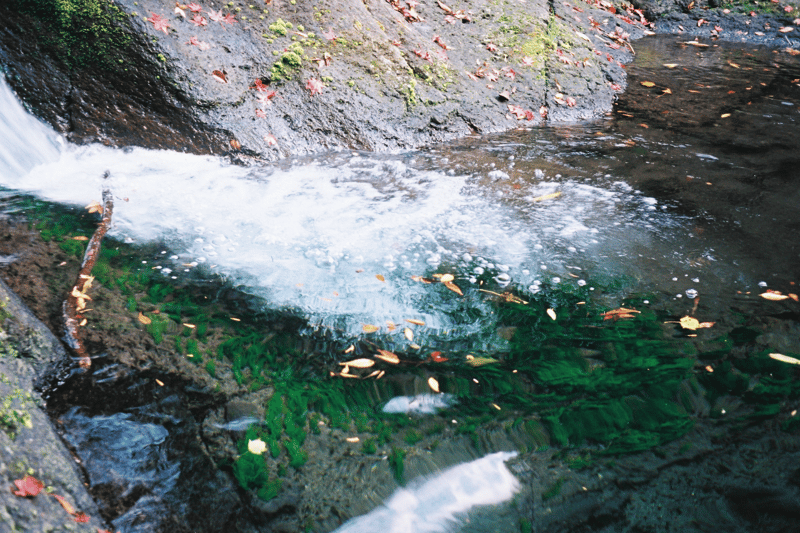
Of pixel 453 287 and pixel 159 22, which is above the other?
pixel 159 22

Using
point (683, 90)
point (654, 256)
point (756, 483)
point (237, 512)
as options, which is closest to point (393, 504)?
point (237, 512)

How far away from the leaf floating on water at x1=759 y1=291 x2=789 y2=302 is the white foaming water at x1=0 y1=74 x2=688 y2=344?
892 mm

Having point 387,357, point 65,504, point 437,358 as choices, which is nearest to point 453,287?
point 437,358

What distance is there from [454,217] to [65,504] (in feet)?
10.5

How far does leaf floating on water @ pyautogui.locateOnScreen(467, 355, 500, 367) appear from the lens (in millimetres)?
2619

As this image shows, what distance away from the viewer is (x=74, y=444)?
6.62ft

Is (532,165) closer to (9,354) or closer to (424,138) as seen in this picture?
(424,138)

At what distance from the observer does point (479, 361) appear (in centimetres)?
264

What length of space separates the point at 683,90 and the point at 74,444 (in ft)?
26.1

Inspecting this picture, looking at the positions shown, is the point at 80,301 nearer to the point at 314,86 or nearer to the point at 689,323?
the point at 314,86

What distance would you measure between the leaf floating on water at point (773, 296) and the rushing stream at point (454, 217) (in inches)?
3.3

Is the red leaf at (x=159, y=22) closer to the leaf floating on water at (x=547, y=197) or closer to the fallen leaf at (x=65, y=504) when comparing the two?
the leaf floating on water at (x=547, y=197)

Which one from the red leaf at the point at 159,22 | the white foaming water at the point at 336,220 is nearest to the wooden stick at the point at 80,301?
the white foaming water at the point at 336,220

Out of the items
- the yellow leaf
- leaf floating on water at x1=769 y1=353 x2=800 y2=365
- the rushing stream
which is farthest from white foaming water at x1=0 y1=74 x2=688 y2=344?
leaf floating on water at x1=769 y1=353 x2=800 y2=365
